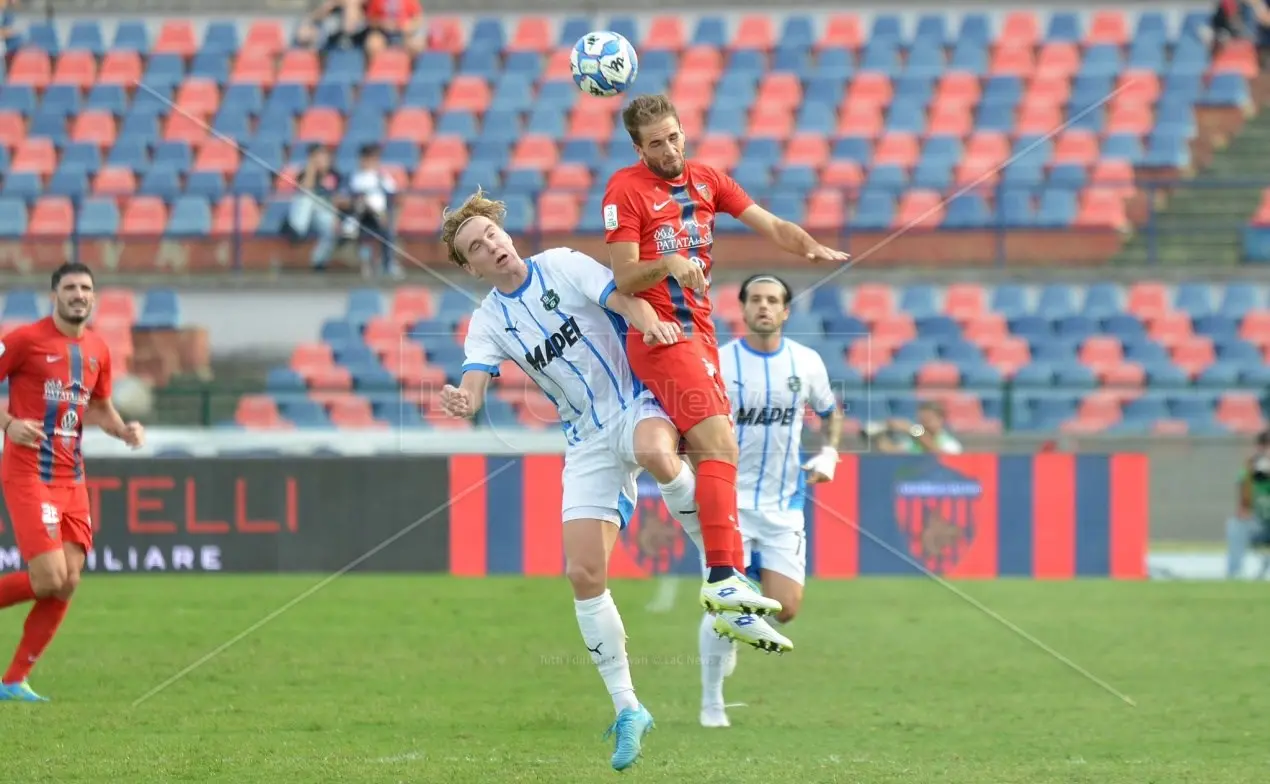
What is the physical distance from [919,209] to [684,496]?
15.1m

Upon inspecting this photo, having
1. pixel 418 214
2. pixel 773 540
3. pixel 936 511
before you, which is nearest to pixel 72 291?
pixel 773 540

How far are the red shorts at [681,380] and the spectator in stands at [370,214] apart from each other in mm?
14279

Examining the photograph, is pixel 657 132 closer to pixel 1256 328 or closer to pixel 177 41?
pixel 1256 328

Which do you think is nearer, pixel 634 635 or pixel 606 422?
pixel 606 422

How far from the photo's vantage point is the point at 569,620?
544 inches

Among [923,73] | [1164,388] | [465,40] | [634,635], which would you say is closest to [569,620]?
[634,635]

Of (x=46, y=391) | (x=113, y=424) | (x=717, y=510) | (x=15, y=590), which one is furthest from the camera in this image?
(x=113, y=424)

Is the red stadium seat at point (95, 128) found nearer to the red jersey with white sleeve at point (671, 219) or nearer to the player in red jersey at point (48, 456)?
the player in red jersey at point (48, 456)

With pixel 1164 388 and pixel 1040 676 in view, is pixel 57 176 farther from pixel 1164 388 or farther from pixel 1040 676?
pixel 1040 676

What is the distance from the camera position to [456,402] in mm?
7480

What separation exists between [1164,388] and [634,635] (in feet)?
29.2

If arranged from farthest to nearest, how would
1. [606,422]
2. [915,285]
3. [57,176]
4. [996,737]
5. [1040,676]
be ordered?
1. [57,176]
2. [915,285]
3. [1040,676]
4. [996,737]
5. [606,422]

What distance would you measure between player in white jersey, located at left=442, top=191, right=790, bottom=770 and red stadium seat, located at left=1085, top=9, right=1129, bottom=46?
18596 mm

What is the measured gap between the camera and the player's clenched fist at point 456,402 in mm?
7480
